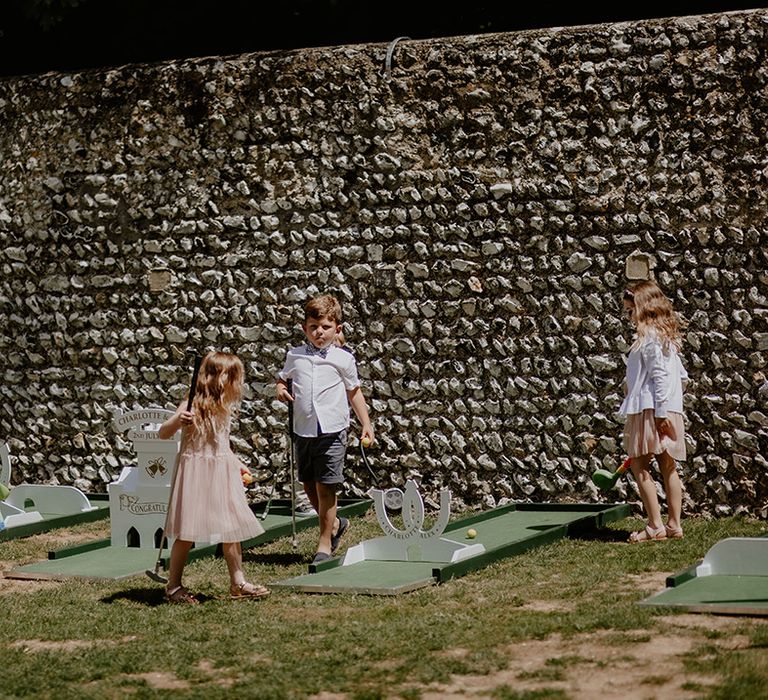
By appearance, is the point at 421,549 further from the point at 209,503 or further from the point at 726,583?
the point at 726,583

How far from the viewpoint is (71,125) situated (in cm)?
1141

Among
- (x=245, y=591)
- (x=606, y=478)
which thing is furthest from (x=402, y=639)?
(x=606, y=478)

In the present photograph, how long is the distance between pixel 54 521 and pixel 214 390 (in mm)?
3316

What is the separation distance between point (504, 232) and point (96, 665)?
4973 mm

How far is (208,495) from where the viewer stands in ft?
24.5

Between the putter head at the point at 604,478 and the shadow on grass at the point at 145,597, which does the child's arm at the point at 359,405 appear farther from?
the putter head at the point at 604,478

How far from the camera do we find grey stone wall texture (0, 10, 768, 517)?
31.1ft

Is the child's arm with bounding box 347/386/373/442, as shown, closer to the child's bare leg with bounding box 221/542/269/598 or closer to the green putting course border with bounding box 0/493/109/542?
the child's bare leg with bounding box 221/542/269/598

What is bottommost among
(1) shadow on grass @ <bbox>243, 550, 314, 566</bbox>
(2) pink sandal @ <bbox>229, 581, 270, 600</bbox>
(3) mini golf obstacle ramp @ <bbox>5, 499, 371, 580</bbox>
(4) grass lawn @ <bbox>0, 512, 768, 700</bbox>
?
(4) grass lawn @ <bbox>0, 512, 768, 700</bbox>

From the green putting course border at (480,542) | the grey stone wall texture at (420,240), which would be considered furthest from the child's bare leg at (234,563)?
the grey stone wall texture at (420,240)

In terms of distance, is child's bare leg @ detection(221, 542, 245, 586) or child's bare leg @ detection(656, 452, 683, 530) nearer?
child's bare leg @ detection(221, 542, 245, 586)

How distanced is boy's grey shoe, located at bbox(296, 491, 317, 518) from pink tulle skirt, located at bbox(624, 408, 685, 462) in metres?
2.56

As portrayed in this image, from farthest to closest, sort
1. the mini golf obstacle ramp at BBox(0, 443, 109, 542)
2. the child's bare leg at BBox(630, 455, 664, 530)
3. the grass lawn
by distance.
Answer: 1. the mini golf obstacle ramp at BBox(0, 443, 109, 542)
2. the child's bare leg at BBox(630, 455, 664, 530)
3. the grass lawn

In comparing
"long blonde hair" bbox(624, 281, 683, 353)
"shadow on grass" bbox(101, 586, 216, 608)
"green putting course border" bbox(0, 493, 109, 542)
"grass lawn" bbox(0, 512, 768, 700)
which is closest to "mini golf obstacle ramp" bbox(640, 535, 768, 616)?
"grass lawn" bbox(0, 512, 768, 700)
